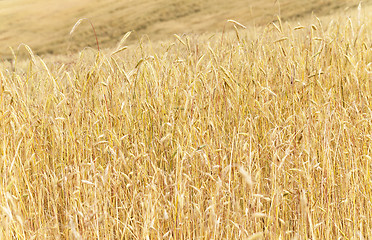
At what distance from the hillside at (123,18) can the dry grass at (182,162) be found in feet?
26.3

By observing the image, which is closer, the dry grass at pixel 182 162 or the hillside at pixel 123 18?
the dry grass at pixel 182 162

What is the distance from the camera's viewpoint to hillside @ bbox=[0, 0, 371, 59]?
1123cm

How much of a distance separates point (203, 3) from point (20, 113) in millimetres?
13789

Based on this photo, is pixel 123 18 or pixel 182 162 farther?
pixel 123 18

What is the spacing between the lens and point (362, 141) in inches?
76.3

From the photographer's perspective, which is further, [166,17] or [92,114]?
[166,17]

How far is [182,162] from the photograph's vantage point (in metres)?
1.32

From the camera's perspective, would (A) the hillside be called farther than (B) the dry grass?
Yes

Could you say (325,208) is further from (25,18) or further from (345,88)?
(25,18)

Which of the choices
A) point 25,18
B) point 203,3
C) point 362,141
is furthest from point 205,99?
point 25,18

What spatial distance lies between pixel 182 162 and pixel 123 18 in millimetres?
14251

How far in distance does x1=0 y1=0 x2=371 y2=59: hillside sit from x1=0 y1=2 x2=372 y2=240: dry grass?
802 centimetres

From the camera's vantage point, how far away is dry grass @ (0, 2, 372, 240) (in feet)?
4.82

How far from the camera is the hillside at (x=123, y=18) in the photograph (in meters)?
11.2
